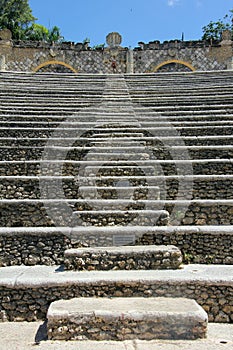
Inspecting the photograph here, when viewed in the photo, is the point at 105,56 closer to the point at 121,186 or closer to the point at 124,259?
the point at 121,186

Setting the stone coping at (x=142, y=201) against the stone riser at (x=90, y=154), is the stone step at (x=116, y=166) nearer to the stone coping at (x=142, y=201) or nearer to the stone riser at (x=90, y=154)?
the stone riser at (x=90, y=154)

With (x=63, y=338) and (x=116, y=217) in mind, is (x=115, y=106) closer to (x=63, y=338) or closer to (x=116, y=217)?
(x=116, y=217)

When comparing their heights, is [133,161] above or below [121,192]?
above

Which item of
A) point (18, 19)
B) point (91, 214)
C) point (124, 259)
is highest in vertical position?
point (18, 19)

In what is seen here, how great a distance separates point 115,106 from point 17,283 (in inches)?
255

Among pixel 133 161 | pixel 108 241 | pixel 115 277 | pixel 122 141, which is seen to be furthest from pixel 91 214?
pixel 122 141

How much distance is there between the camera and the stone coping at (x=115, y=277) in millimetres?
4148

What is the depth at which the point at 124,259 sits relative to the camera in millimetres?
4574

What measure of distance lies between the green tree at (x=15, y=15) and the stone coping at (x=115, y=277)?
27215 millimetres

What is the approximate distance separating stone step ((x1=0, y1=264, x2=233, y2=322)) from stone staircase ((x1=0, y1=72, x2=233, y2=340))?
1 centimetres

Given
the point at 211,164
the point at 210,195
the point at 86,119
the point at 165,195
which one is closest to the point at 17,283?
the point at 165,195

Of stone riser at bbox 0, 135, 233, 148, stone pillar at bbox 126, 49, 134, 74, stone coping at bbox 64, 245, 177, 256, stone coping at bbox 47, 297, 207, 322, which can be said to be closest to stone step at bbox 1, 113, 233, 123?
stone riser at bbox 0, 135, 233, 148

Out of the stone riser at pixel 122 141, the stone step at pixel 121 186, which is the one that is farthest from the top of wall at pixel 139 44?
the stone step at pixel 121 186

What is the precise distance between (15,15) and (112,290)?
2956cm
